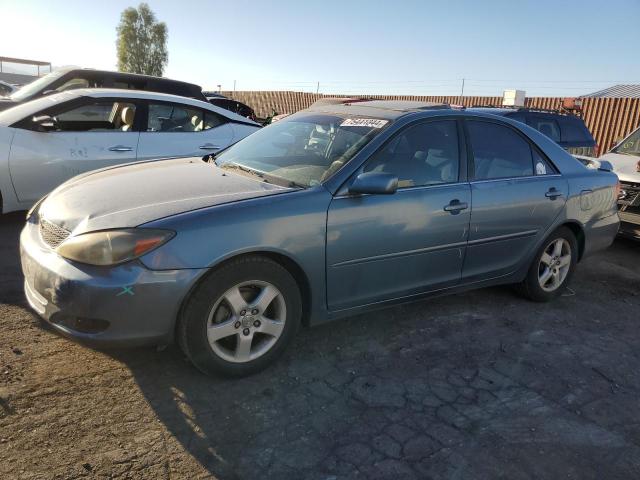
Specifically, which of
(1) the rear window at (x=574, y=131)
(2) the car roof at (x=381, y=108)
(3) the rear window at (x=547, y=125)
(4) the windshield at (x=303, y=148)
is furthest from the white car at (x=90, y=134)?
(1) the rear window at (x=574, y=131)

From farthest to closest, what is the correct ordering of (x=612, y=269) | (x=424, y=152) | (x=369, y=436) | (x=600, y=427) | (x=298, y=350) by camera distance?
(x=612, y=269)
(x=424, y=152)
(x=298, y=350)
(x=600, y=427)
(x=369, y=436)

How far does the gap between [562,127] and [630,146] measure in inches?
40.6

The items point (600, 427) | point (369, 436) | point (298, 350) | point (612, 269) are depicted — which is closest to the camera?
point (369, 436)

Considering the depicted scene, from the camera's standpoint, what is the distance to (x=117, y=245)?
265cm

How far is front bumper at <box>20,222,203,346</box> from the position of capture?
8.59 ft

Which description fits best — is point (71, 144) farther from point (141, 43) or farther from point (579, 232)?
point (141, 43)

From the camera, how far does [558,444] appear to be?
8.85 ft

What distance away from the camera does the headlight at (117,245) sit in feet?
8.69

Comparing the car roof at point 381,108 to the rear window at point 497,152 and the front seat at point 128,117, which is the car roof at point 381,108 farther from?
the front seat at point 128,117

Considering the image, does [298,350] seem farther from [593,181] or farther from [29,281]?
[593,181]

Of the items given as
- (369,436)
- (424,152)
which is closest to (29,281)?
(369,436)

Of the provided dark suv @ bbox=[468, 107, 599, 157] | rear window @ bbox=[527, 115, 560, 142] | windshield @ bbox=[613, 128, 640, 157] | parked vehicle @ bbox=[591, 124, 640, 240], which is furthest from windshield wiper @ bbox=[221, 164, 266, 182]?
windshield @ bbox=[613, 128, 640, 157]

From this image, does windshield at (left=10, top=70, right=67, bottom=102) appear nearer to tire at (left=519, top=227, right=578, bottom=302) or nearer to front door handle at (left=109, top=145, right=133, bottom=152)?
front door handle at (left=109, top=145, right=133, bottom=152)

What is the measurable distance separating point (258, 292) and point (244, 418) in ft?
2.27
